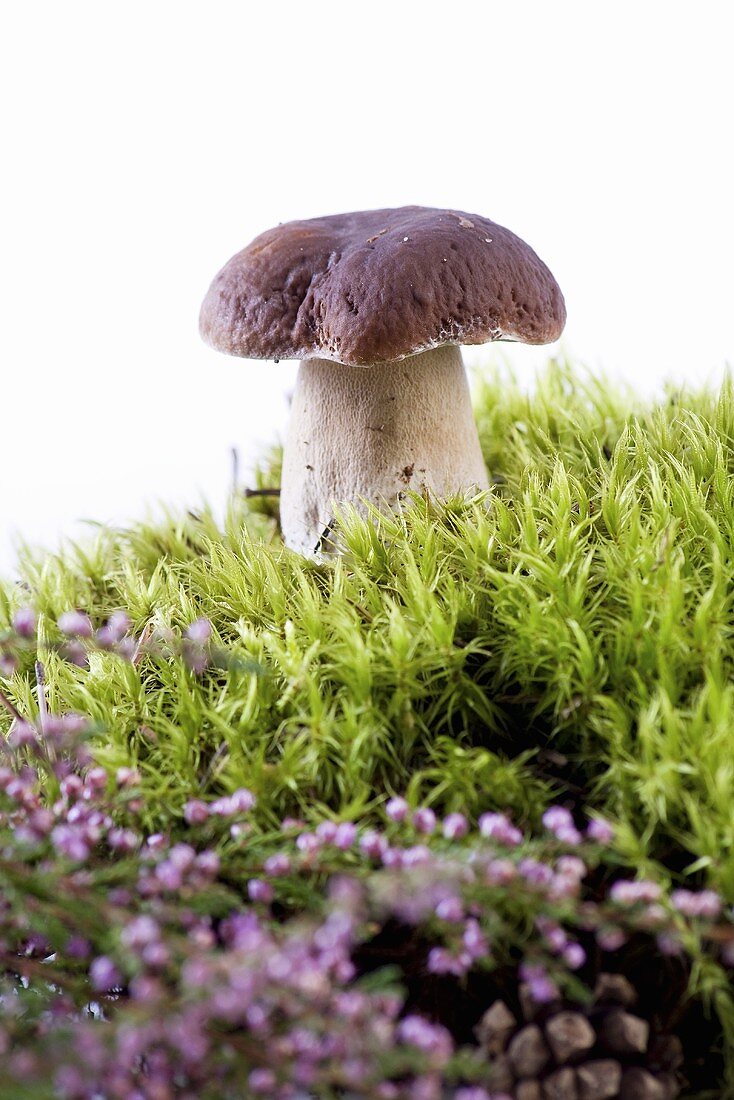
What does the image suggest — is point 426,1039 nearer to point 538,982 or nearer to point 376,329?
point 538,982

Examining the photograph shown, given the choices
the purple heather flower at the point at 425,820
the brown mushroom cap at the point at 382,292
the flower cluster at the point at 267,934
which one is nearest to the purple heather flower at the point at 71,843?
the flower cluster at the point at 267,934

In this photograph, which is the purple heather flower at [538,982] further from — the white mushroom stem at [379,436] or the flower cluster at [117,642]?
the white mushroom stem at [379,436]

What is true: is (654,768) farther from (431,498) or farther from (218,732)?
(431,498)

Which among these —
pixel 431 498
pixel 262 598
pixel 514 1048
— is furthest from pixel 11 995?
pixel 431 498

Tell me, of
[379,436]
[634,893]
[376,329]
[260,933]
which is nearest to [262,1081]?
[260,933]

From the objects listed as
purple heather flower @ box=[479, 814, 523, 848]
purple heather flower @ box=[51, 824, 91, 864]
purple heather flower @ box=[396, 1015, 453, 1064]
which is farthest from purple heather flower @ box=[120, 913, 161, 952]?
purple heather flower @ box=[479, 814, 523, 848]

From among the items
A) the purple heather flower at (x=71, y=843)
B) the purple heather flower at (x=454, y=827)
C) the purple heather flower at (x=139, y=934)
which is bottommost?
the purple heather flower at (x=454, y=827)
